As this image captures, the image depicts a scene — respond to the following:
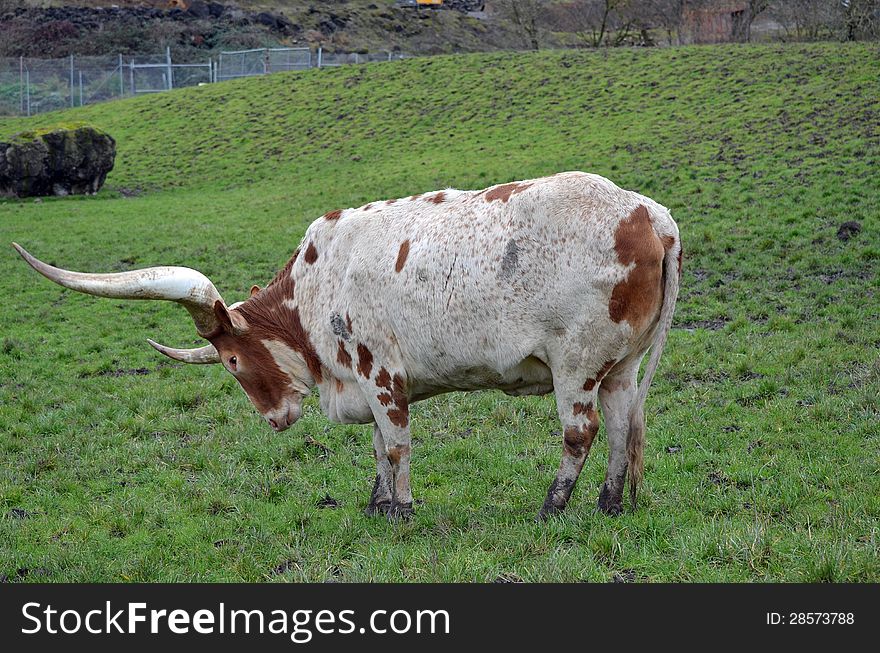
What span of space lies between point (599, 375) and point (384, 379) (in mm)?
1636

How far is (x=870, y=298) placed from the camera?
41.8 feet

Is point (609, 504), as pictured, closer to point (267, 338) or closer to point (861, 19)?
point (267, 338)

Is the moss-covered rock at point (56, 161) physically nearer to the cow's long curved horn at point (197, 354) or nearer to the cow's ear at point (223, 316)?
the cow's long curved horn at point (197, 354)

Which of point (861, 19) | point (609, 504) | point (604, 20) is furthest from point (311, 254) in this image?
point (604, 20)

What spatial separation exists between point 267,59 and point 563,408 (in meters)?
44.8

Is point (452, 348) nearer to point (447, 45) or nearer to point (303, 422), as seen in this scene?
point (303, 422)

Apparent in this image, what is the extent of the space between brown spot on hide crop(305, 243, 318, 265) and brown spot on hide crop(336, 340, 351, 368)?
0.83 m

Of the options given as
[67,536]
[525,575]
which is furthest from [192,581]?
[525,575]

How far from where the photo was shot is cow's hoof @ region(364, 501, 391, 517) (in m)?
6.98

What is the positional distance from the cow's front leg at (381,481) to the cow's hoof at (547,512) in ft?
4.41

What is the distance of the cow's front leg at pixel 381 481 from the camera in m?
7.05

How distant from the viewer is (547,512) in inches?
246

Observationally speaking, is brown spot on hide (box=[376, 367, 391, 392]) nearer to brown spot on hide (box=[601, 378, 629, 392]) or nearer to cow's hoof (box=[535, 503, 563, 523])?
cow's hoof (box=[535, 503, 563, 523])

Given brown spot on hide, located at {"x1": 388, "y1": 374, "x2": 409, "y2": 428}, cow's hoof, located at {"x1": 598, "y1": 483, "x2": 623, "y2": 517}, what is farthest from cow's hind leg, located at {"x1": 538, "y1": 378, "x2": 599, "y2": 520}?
brown spot on hide, located at {"x1": 388, "y1": 374, "x2": 409, "y2": 428}
